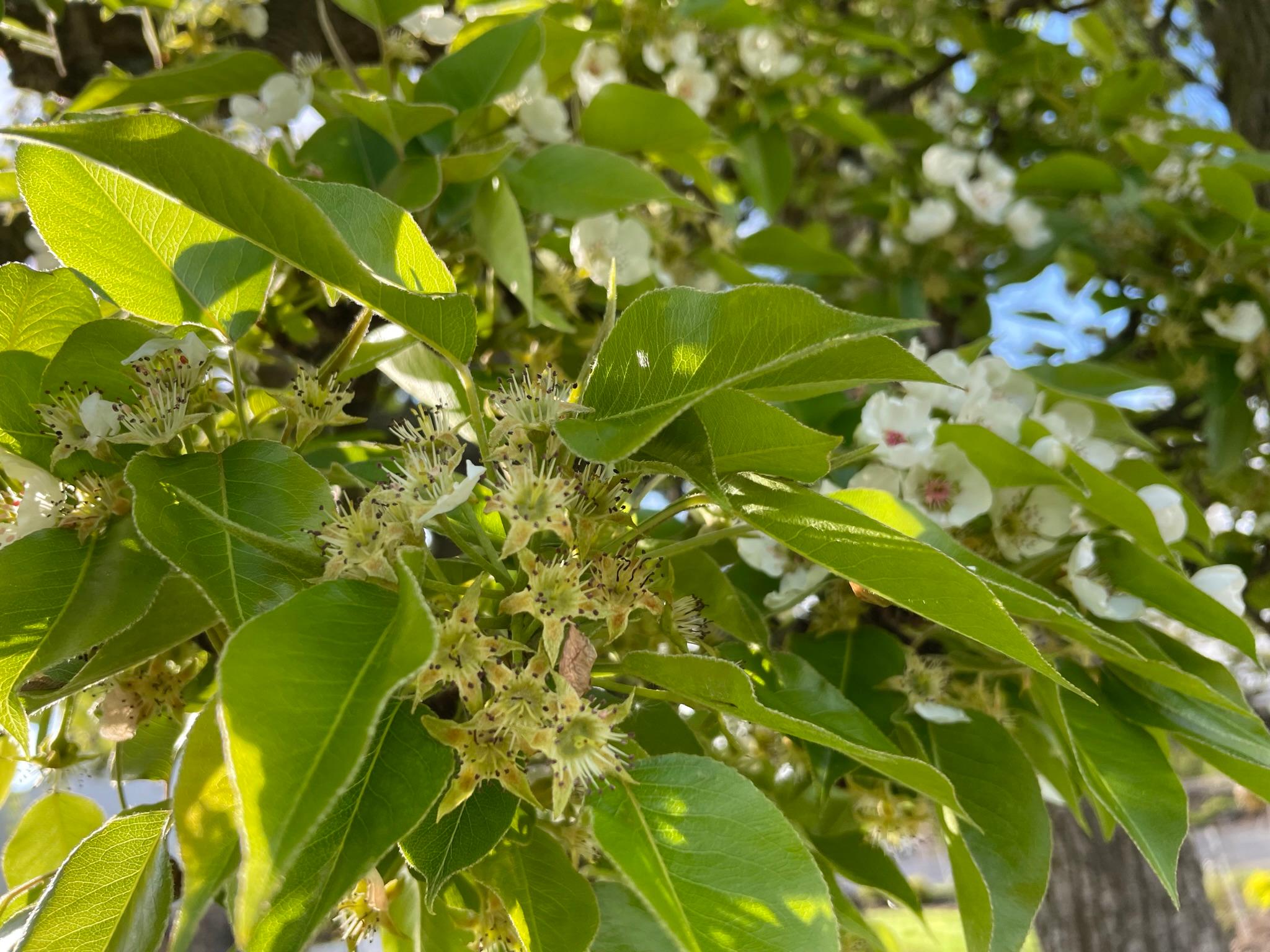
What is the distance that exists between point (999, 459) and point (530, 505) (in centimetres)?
54

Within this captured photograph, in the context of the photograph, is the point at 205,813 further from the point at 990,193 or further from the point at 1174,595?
the point at 990,193

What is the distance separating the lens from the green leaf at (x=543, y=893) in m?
0.62

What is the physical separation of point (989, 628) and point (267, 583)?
42 cm

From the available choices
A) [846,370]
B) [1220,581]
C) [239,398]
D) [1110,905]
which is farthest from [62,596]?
[1110,905]

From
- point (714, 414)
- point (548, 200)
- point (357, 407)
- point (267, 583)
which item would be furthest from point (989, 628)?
point (357, 407)

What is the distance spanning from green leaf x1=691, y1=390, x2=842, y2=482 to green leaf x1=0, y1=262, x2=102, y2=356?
45 centimetres

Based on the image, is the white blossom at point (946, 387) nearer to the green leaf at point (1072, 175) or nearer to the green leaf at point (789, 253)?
the green leaf at point (789, 253)

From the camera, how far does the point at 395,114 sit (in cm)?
99

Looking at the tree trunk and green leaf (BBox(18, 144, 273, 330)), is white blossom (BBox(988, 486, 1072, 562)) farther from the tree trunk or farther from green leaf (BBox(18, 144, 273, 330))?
the tree trunk

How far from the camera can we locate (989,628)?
0.59 m

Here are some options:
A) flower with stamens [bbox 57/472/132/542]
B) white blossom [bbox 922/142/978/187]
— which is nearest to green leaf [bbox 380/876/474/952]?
flower with stamens [bbox 57/472/132/542]

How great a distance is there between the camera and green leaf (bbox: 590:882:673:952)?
27.3 inches

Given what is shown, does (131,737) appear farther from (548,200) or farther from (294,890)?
(548,200)

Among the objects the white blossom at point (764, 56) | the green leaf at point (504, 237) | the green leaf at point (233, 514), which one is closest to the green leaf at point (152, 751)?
the green leaf at point (233, 514)
